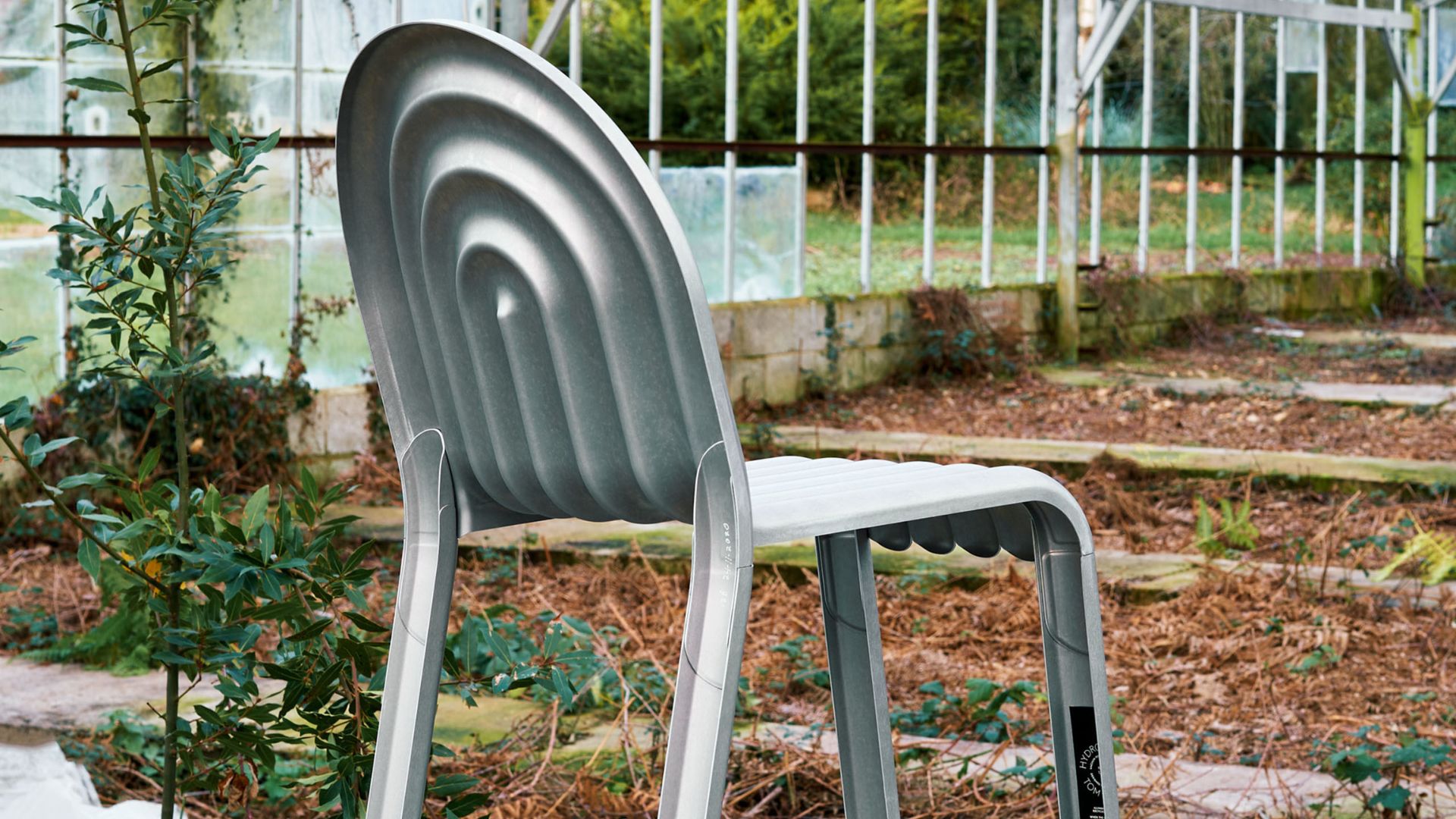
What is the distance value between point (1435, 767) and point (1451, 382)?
6133 millimetres

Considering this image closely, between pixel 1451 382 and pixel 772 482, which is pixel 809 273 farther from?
pixel 772 482

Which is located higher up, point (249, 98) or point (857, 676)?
point (249, 98)

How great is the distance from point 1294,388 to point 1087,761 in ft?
22.7

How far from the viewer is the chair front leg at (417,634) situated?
1.40 m

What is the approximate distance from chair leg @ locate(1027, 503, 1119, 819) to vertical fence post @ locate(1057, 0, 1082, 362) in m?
8.34

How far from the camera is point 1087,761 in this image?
1.42m

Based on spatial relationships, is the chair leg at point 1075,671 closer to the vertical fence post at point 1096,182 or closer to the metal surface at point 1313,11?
the vertical fence post at point 1096,182

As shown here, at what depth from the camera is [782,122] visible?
60.1ft

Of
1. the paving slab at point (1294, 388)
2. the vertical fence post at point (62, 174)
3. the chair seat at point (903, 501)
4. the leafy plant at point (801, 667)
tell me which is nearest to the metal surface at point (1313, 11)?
the paving slab at point (1294, 388)

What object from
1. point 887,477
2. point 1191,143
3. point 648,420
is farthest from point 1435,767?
point 1191,143

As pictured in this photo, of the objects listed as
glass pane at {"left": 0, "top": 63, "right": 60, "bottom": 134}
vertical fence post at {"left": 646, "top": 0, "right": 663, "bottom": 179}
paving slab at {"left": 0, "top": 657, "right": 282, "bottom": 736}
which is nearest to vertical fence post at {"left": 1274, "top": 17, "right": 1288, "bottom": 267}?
vertical fence post at {"left": 646, "top": 0, "right": 663, "bottom": 179}

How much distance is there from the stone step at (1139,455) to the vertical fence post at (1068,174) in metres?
3.26

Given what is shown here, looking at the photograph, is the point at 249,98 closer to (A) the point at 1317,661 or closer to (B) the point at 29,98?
(B) the point at 29,98

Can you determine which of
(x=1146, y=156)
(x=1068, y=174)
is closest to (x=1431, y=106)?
(x=1146, y=156)
